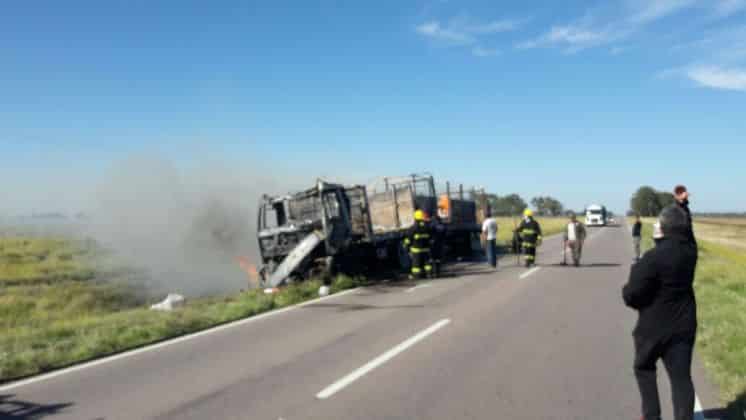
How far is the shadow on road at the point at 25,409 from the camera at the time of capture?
557 centimetres

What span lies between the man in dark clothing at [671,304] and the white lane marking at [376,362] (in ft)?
9.49

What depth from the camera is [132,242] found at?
36438 mm

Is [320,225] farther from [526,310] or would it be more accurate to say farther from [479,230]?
[479,230]

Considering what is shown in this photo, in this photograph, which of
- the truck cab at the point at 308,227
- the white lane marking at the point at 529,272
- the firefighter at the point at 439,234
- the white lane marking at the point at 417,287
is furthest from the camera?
the firefighter at the point at 439,234

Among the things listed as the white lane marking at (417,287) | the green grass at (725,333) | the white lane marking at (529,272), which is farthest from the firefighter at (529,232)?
the green grass at (725,333)

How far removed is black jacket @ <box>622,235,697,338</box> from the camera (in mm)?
4156

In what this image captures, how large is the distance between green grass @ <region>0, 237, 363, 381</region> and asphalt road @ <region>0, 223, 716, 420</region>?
2.25 ft

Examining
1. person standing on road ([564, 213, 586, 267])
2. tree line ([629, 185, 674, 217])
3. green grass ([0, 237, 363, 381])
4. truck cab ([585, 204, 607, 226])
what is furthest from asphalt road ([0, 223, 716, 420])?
tree line ([629, 185, 674, 217])

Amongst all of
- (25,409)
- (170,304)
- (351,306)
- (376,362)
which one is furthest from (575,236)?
(25,409)

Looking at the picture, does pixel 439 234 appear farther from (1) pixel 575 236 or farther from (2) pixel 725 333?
(2) pixel 725 333

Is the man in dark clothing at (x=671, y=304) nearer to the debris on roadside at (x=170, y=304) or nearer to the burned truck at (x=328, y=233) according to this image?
A: the debris on roadside at (x=170, y=304)

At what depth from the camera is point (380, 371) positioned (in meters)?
6.53

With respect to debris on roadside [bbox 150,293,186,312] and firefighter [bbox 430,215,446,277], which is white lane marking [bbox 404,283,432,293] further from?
debris on roadside [bbox 150,293,186,312]

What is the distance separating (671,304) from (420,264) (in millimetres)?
12342
